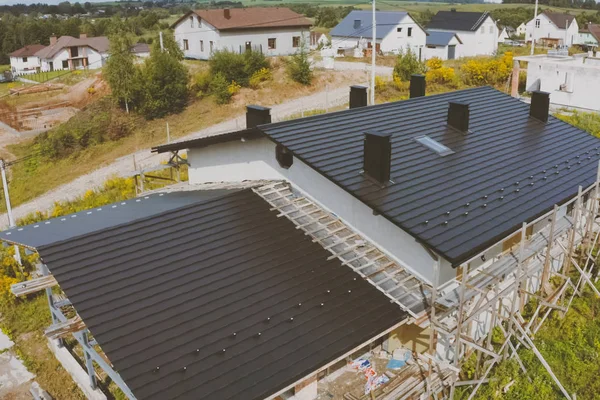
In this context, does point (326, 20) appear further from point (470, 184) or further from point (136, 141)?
point (470, 184)

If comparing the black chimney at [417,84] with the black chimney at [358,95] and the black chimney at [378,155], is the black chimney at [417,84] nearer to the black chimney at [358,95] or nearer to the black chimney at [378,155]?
the black chimney at [358,95]

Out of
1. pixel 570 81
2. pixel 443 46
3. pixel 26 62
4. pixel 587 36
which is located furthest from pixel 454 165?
pixel 587 36

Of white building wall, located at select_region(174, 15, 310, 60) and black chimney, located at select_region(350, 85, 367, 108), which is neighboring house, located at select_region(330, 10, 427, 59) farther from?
black chimney, located at select_region(350, 85, 367, 108)

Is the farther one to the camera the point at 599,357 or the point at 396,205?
the point at 599,357

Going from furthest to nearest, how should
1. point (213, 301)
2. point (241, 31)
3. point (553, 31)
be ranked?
1. point (553, 31)
2. point (241, 31)
3. point (213, 301)

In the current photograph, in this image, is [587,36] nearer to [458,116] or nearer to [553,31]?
[553,31]

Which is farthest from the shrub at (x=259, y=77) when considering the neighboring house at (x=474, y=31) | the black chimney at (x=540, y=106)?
the black chimney at (x=540, y=106)

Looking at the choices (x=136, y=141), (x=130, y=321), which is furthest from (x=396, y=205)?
(x=136, y=141)

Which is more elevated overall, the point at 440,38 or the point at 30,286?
the point at 440,38
